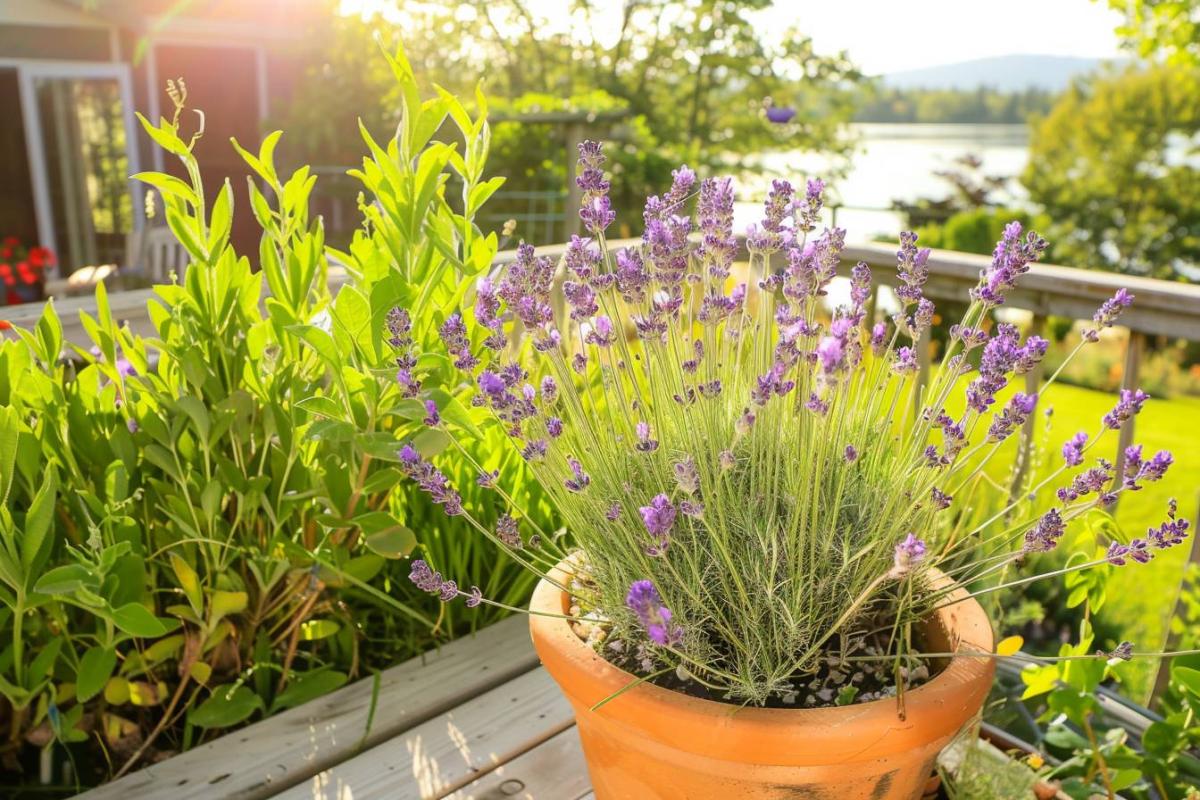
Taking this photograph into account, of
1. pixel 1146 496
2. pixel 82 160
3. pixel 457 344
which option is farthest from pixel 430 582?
pixel 82 160

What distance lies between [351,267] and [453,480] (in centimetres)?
44

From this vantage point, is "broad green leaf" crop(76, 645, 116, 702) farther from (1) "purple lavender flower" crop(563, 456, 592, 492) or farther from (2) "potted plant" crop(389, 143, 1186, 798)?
(1) "purple lavender flower" crop(563, 456, 592, 492)

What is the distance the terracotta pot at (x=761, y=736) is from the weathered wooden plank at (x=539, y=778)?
29 centimetres

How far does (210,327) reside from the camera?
1382 mm

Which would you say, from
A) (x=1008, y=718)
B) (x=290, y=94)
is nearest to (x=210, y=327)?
(x=1008, y=718)

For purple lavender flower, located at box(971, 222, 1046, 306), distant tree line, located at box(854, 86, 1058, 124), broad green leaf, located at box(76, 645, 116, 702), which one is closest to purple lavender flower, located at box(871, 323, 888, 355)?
purple lavender flower, located at box(971, 222, 1046, 306)

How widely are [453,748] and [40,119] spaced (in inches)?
344

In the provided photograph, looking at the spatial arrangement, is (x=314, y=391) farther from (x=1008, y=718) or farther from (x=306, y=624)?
(x=1008, y=718)

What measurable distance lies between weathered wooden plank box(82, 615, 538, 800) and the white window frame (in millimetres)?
7608

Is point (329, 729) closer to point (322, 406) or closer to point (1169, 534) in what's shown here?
point (322, 406)

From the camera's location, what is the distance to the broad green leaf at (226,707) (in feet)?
4.70

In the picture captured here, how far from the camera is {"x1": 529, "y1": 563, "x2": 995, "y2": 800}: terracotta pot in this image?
37.8 inches

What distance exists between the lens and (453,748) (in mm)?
1464

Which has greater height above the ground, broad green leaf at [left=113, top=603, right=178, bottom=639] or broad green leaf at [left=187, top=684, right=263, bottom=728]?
broad green leaf at [left=113, top=603, right=178, bottom=639]
